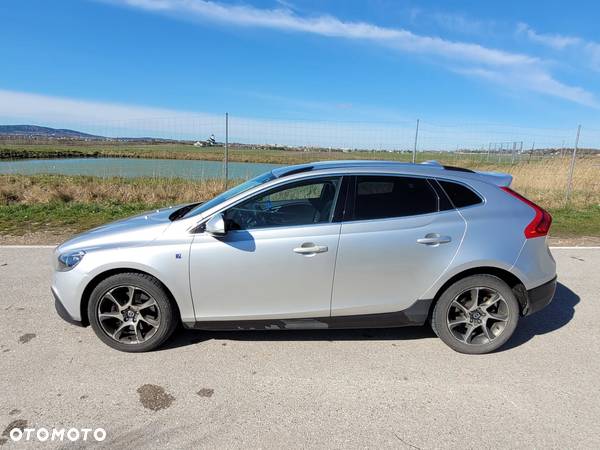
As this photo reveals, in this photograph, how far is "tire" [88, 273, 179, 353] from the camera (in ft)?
10.4

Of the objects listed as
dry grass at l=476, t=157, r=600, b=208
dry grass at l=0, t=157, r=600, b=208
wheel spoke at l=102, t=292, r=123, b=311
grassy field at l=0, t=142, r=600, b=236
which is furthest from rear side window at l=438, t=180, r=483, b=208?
dry grass at l=476, t=157, r=600, b=208

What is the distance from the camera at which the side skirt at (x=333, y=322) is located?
3.23 meters

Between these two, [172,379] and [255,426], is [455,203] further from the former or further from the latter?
[172,379]

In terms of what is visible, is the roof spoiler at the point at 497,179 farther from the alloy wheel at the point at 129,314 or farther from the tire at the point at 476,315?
the alloy wheel at the point at 129,314

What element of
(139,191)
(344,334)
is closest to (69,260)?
(344,334)

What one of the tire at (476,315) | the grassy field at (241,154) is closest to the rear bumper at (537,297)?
the tire at (476,315)

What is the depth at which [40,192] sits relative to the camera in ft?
35.4

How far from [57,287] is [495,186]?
390 cm

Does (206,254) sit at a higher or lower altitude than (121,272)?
higher

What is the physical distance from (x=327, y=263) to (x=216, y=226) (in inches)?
36.4

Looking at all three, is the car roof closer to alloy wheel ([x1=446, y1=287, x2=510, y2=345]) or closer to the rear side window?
the rear side window

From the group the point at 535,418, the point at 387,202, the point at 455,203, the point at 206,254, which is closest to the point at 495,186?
the point at 455,203

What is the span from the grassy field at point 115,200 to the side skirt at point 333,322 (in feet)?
19.0

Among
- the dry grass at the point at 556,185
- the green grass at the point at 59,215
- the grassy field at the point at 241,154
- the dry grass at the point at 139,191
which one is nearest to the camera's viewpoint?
the green grass at the point at 59,215
